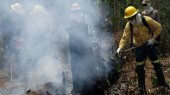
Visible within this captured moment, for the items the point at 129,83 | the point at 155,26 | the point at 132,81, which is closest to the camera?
the point at 155,26

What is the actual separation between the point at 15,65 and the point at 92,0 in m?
3.52

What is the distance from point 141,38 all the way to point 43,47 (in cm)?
469

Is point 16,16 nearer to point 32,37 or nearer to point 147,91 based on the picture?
point 32,37

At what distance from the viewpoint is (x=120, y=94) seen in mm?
8031

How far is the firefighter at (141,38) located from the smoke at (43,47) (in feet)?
3.61

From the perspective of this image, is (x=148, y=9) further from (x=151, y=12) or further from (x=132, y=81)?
(x=132, y=81)

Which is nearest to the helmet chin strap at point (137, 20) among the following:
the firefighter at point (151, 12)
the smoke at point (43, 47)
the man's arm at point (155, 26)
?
the man's arm at point (155, 26)

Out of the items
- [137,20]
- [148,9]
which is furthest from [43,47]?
[137,20]

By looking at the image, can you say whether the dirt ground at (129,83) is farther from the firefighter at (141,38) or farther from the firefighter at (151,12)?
the firefighter at (151,12)

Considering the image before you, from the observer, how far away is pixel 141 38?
296 inches

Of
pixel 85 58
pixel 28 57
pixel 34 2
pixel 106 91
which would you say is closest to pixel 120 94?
pixel 106 91

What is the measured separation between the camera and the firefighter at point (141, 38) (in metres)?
7.33

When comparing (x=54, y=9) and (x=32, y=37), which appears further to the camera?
(x=54, y=9)

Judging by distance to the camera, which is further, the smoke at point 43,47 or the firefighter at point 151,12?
the firefighter at point 151,12
